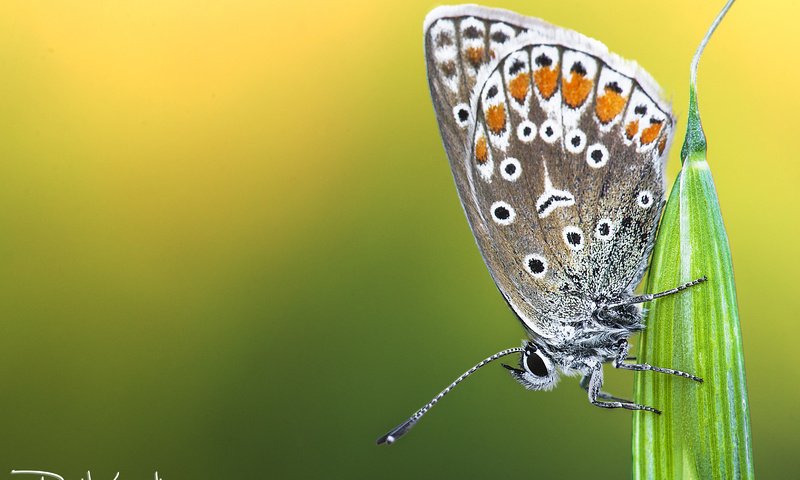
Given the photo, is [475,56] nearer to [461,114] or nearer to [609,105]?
[461,114]

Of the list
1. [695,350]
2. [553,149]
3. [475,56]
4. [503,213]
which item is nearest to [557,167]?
[553,149]

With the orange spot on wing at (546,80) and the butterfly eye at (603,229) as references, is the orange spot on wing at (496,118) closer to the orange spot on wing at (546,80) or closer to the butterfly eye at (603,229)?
the orange spot on wing at (546,80)

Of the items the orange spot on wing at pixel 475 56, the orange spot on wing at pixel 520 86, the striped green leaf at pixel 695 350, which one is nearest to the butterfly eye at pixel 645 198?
the orange spot on wing at pixel 520 86

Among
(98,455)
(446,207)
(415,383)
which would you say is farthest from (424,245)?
(98,455)

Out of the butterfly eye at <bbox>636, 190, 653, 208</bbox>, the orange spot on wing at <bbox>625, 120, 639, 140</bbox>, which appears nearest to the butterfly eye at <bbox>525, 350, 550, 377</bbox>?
the butterfly eye at <bbox>636, 190, 653, 208</bbox>

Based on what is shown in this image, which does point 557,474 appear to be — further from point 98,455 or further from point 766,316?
point 98,455
